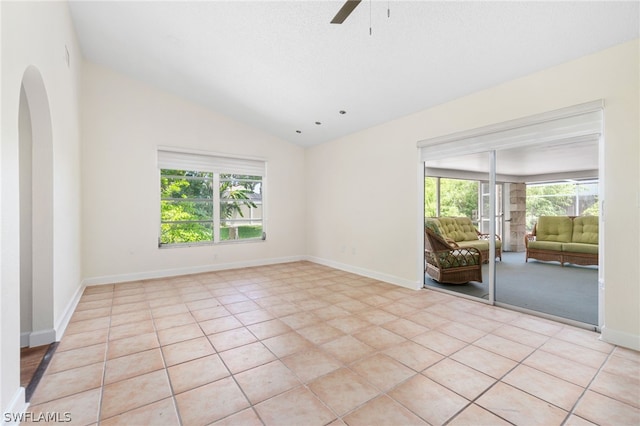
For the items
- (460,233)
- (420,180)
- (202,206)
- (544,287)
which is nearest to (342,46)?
(420,180)

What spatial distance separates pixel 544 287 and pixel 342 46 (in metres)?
4.39

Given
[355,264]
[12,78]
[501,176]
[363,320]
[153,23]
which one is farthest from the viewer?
[355,264]

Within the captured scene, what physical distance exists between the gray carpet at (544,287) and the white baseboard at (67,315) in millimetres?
4573

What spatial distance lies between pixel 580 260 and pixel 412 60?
15.1ft

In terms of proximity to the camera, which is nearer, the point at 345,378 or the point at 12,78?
the point at 12,78

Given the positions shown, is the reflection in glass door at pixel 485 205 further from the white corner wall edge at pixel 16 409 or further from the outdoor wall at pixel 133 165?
the white corner wall edge at pixel 16 409

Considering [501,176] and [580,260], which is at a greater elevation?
A: [501,176]

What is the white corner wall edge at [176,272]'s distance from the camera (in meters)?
4.54

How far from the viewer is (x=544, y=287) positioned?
13.8 feet

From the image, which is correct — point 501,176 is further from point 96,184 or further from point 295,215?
point 96,184

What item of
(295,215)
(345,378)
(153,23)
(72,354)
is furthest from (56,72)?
(295,215)

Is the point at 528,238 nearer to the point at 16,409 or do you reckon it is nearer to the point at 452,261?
the point at 452,261

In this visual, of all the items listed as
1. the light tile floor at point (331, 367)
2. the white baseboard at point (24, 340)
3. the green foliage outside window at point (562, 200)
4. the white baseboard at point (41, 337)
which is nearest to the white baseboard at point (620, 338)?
the light tile floor at point (331, 367)

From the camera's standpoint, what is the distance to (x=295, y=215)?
6.61 metres
